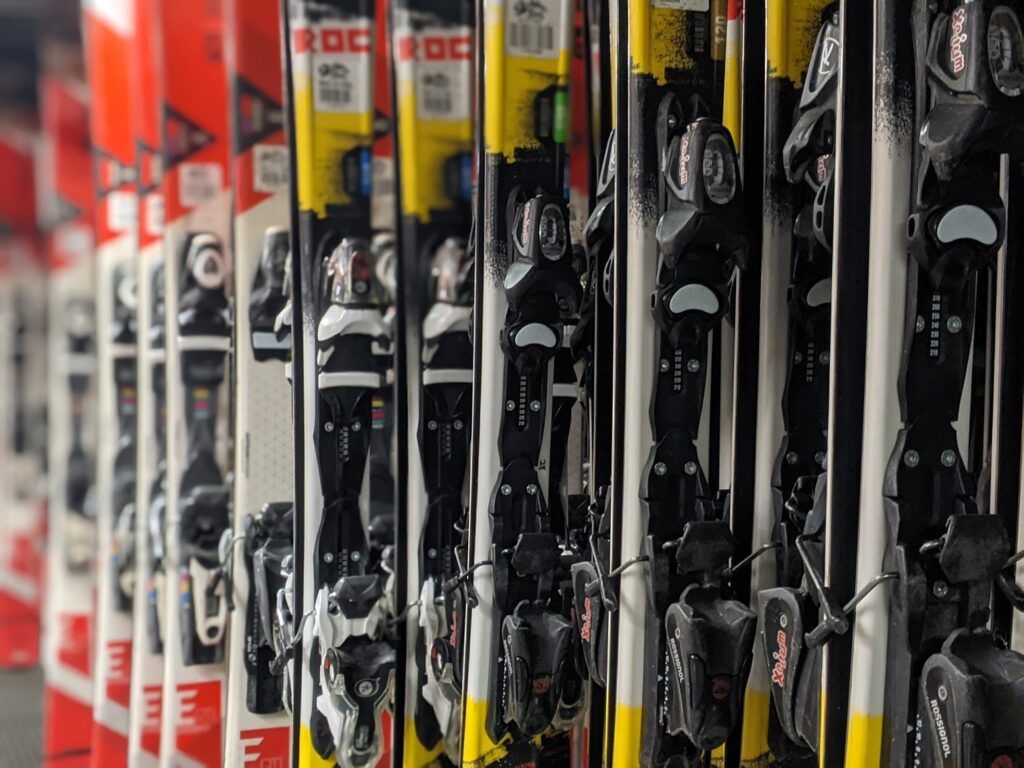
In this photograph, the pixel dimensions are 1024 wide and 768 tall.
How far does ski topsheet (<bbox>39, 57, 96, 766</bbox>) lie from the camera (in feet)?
15.8

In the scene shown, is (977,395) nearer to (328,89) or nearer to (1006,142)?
(1006,142)

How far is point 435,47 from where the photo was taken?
269 centimetres

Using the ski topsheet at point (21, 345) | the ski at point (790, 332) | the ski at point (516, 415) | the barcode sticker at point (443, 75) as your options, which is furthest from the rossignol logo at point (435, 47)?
the ski topsheet at point (21, 345)

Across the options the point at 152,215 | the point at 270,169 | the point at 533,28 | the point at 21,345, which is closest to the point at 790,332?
the point at 533,28

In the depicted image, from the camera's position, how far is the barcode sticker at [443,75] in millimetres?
2680

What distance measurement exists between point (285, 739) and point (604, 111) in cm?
193

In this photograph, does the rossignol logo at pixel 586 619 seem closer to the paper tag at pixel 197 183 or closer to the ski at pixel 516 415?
the ski at pixel 516 415

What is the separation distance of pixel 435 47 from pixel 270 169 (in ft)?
2.33

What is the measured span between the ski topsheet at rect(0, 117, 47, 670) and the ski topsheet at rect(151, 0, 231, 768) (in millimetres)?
4058

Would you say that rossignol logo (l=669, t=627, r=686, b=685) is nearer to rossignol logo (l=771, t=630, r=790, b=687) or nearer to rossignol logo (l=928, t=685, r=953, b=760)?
rossignol logo (l=771, t=630, r=790, b=687)

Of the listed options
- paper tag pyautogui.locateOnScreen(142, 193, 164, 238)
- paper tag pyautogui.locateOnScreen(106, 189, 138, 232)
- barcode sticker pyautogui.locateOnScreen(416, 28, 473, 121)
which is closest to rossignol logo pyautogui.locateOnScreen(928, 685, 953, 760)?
barcode sticker pyautogui.locateOnScreen(416, 28, 473, 121)

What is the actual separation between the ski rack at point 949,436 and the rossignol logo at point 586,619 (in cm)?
69

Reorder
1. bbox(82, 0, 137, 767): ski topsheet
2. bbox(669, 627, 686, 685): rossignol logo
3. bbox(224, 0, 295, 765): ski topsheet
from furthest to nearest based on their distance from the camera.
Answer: bbox(82, 0, 137, 767): ski topsheet → bbox(224, 0, 295, 765): ski topsheet → bbox(669, 627, 686, 685): rossignol logo

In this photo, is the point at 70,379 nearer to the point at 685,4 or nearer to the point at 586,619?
the point at 586,619
